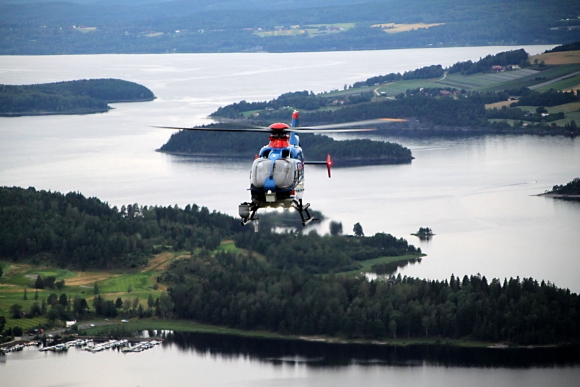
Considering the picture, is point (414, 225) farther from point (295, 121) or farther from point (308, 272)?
point (295, 121)

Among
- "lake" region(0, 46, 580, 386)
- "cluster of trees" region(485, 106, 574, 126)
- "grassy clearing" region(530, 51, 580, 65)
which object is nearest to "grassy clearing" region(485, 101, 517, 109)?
"cluster of trees" region(485, 106, 574, 126)

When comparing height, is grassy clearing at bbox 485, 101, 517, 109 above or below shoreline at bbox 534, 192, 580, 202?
above

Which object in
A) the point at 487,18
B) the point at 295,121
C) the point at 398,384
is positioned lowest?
the point at 398,384

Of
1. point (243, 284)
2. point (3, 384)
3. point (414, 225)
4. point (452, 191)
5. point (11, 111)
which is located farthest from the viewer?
point (11, 111)

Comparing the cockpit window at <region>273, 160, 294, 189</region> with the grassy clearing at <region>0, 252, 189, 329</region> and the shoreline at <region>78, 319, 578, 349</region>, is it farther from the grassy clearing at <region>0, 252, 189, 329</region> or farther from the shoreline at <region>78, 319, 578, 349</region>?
the grassy clearing at <region>0, 252, 189, 329</region>

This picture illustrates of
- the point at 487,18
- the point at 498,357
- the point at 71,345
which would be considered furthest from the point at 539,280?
the point at 487,18

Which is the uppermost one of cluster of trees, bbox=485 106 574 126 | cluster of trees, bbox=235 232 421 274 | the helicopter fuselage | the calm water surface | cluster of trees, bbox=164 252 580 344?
cluster of trees, bbox=485 106 574 126

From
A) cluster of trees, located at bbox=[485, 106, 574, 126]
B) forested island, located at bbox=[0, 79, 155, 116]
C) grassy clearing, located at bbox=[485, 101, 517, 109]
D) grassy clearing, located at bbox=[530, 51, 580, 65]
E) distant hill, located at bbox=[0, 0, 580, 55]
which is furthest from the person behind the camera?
distant hill, located at bbox=[0, 0, 580, 55]

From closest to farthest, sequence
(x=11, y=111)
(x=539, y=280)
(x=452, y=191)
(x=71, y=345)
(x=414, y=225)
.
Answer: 1. (x=71, y=345)
2. (x=539, y=280)
3. (x=414, y=225)
4. (x=452, y=191)
5. (x=11, y=111)
